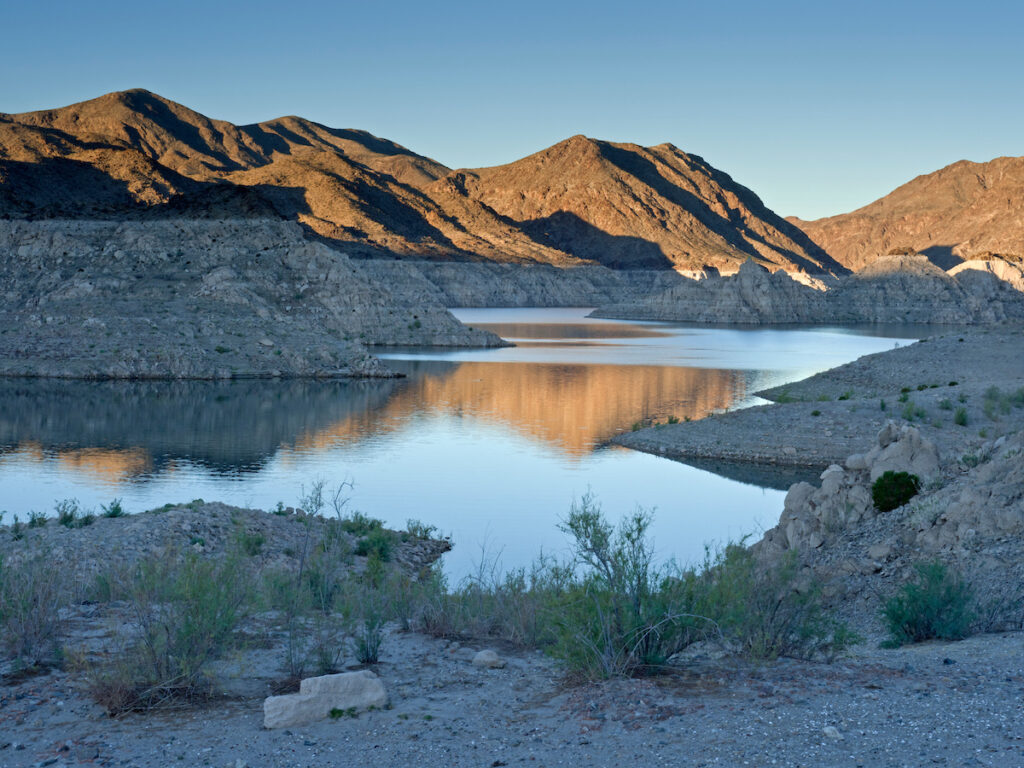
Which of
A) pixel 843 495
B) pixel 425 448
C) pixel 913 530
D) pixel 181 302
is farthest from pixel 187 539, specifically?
pixel 181 302

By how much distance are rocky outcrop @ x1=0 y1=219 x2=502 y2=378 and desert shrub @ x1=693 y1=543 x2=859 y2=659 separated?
44.1 metres

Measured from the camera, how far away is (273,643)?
9547 millimetres

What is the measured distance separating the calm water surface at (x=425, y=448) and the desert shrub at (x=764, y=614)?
284 inches

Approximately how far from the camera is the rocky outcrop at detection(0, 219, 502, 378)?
164 ft

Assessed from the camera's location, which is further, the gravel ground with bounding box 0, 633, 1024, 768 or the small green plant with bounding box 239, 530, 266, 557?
the small green plant with bounding box 239, 530, 266, 557

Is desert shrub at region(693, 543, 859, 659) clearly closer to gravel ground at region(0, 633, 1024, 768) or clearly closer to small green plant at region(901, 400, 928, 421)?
gravel ground at region(0, 633, 1024, 768)

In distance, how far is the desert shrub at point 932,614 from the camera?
965 cm

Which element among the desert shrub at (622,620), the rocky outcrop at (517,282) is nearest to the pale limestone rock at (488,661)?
the desert shrub at (622,620)

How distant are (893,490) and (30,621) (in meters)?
11.6

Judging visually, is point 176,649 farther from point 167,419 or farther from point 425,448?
point 167,419

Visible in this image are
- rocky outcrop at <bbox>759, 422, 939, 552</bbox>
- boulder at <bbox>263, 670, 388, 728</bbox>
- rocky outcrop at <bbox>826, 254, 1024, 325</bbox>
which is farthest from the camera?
rocky outcrop at <bbox>826, 254, 1024, 325</bbox>

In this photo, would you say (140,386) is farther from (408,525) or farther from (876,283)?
(876,283)

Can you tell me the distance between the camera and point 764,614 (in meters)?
8.77

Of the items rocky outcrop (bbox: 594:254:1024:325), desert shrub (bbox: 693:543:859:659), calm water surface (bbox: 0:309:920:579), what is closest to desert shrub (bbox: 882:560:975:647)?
desert shrub (bbox: 693:543:859:659)
